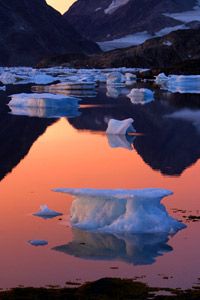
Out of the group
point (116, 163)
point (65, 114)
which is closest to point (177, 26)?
point (65, 114)

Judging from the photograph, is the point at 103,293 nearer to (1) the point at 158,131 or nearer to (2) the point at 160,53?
(1) the point at 158,131

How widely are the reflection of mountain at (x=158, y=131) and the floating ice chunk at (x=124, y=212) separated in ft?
13.5

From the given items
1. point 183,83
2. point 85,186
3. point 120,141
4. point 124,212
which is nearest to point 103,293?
point 124,212

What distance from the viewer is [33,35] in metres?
161

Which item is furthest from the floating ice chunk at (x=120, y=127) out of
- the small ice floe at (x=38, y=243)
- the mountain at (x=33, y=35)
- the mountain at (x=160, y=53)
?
the mountain at (x=33, y=35)

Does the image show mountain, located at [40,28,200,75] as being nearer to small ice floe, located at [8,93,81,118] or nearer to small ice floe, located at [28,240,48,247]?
small ice floe, located at [8,93,81,118]

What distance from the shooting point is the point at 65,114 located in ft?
79.4

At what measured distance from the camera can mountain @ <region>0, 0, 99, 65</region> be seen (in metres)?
152

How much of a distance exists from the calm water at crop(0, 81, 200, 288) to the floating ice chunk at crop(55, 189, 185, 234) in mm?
140

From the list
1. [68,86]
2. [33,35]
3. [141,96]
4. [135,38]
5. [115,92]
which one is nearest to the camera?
[141,96]

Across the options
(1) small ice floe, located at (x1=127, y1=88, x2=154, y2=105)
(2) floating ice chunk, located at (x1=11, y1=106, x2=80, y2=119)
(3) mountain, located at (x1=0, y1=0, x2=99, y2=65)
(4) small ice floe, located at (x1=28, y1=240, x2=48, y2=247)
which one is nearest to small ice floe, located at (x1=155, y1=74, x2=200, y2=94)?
(1) small ice floe, located at (x1=127, y1=88, x2=154, y2=105)

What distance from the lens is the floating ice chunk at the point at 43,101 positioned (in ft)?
83.6

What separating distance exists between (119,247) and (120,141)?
30.0 ft

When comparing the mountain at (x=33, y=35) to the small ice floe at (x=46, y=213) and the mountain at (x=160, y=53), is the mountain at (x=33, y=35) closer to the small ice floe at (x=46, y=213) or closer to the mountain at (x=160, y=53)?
the mountain at (x=160, y=53)
